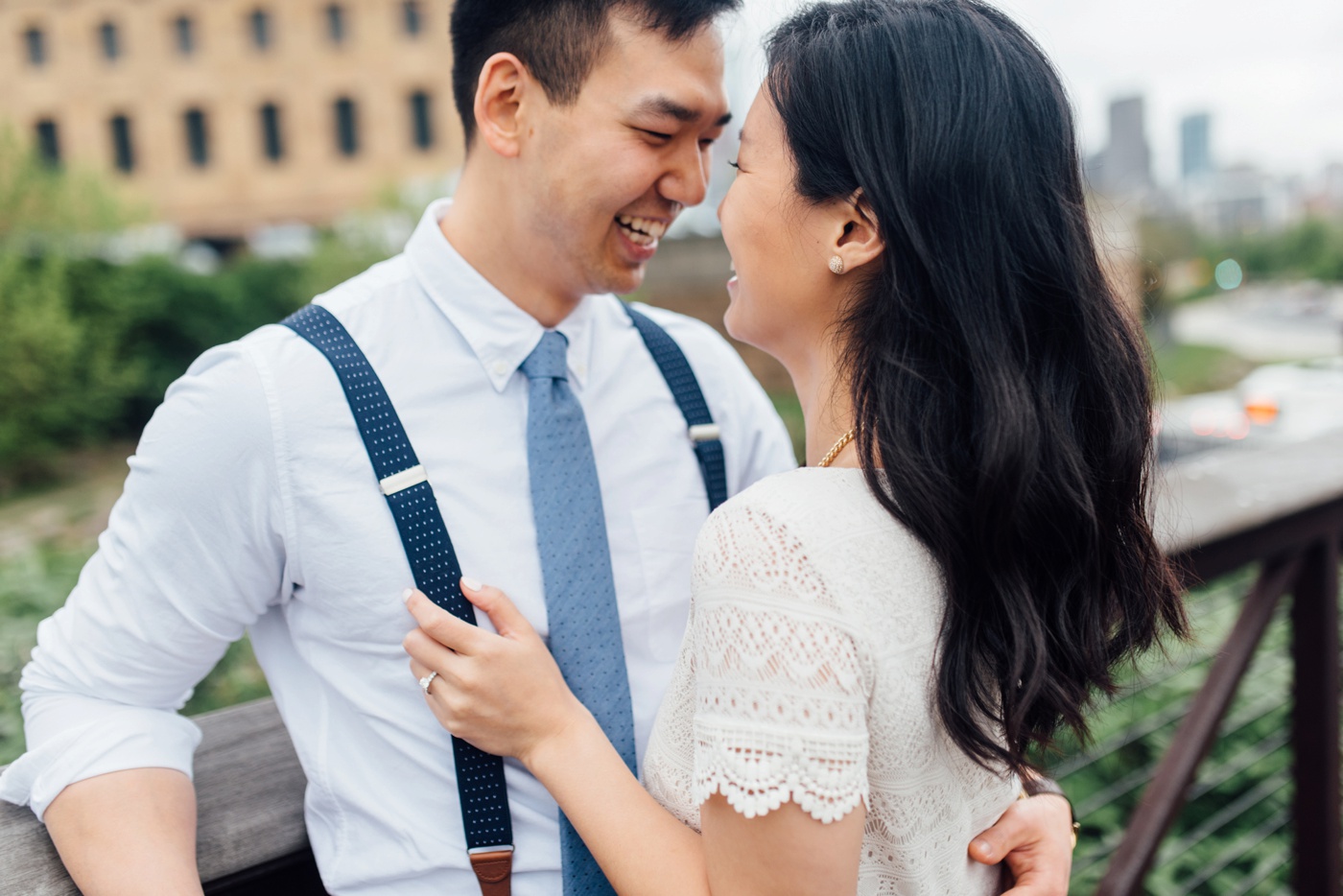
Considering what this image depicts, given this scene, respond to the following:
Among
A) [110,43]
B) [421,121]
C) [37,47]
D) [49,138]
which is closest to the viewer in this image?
[421,121]

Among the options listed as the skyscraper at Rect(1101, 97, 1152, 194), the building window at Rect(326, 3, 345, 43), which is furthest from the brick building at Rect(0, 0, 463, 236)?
the skyscraper at Rect(1101, 97, 1152, 194)

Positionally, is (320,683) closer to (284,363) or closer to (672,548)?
(284,363)

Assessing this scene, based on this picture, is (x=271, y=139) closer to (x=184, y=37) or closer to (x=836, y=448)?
(x=184, y=37)

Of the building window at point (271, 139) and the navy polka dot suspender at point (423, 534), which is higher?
the building window at point (271, 139)

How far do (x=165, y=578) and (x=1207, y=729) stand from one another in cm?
199

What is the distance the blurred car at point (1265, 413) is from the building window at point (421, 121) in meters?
24.3

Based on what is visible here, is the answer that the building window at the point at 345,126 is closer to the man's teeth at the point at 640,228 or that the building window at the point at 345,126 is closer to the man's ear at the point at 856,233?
the man's teeth at the point at 640,228

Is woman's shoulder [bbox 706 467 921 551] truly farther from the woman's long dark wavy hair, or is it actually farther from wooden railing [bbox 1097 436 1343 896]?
wooden railing [bbox 1097 436 1343 896]

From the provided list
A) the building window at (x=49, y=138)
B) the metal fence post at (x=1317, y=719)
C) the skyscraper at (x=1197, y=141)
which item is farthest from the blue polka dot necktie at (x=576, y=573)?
the building window at (x=49, y=138)

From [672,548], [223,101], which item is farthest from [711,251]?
[223,101]

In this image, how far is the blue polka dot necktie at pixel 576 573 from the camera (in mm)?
1396

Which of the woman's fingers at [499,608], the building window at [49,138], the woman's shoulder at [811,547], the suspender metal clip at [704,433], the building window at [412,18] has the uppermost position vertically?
the building window at [412,18]

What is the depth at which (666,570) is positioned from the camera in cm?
160

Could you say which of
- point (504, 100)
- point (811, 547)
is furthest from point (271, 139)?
point (811, 547)
